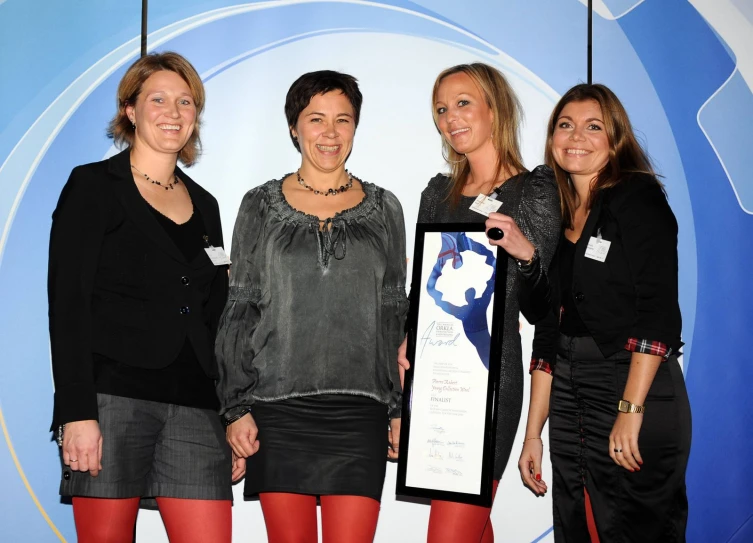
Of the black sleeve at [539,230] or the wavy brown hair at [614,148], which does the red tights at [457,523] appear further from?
the wavy brown hair at [614,148]

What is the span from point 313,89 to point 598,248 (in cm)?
125

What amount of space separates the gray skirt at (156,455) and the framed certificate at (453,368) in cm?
69

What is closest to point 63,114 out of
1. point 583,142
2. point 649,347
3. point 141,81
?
point 141,81

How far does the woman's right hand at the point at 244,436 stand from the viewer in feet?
9.20

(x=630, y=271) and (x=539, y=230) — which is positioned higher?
(x=539, y=230)

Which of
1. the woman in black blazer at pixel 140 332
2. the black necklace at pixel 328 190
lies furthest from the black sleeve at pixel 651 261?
the woman in black blazer at pixel 140 332

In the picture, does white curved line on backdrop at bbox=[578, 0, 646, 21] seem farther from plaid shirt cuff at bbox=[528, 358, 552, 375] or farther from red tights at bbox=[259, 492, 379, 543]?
red tights at bbox=[259, 492, 379, 543]

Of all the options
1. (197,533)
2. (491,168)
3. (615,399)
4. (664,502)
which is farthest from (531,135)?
(197,533)

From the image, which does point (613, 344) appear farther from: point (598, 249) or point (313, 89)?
point (313, 89)

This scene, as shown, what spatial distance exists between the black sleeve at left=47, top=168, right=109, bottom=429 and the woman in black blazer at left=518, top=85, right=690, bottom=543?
1.66 m

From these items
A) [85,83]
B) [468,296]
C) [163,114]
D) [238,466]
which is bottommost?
[238,466]

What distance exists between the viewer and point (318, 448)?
2.79 meters

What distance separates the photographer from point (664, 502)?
8.47 feet

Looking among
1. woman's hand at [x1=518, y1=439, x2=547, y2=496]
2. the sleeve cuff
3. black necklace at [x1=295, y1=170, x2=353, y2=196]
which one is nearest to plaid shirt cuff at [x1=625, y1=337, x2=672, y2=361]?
woman's hand at [x1=518, y1=439, x2=547, y2=496]
